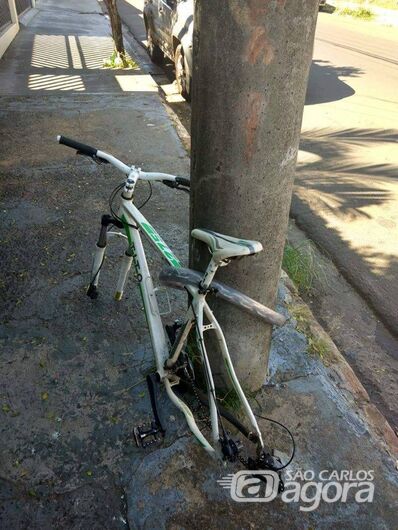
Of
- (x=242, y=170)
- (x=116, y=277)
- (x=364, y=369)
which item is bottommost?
(x=364, y=369)

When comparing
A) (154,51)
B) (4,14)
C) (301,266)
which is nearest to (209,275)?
(301,266)

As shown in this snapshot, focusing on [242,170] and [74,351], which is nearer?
[242,170]

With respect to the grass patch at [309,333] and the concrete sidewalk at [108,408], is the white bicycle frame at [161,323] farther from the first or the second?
the grass patch at [309,333]

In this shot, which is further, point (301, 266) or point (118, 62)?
point (118, 62)

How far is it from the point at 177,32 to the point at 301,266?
605cm

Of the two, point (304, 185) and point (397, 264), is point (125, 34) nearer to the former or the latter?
point (304, 185)

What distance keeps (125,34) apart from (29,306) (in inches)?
550

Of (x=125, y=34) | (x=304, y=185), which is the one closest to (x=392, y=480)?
(x=304, y=185)

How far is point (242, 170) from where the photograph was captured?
185cm

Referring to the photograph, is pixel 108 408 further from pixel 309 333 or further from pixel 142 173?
pixel 309 333

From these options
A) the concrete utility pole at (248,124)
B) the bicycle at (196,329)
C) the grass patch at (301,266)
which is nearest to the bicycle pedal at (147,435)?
the bicycle at (196,329)

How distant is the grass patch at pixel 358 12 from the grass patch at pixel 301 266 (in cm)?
2082

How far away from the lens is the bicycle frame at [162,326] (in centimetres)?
200

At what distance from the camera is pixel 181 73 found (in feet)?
27.0
